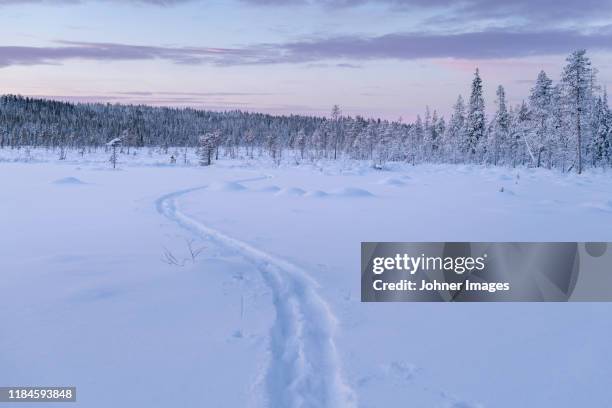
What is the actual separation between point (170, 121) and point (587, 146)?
13484 cm

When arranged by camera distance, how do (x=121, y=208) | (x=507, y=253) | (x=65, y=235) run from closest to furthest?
(x=507, y=253) < (x=65, y=235) < (x=121, y=208)

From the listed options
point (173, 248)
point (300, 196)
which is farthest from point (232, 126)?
point (173, 248)

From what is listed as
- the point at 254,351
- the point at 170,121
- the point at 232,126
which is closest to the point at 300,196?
the point at 254,351

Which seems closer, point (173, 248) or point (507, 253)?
point (507, 253)

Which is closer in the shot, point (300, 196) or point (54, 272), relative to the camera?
point (54, 272)

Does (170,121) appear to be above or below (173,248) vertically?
above

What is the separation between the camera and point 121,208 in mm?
14273

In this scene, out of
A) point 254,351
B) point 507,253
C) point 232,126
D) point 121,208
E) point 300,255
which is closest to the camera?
point 254,351

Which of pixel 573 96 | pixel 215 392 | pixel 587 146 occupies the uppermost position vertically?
pixel 573 96

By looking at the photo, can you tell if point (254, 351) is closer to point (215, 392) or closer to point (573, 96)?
point (215, 392)

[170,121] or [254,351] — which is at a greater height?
[170,121]

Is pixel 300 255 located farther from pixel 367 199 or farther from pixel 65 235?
pixel 367 199

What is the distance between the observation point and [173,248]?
343 inches

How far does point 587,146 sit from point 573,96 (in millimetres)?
14020
